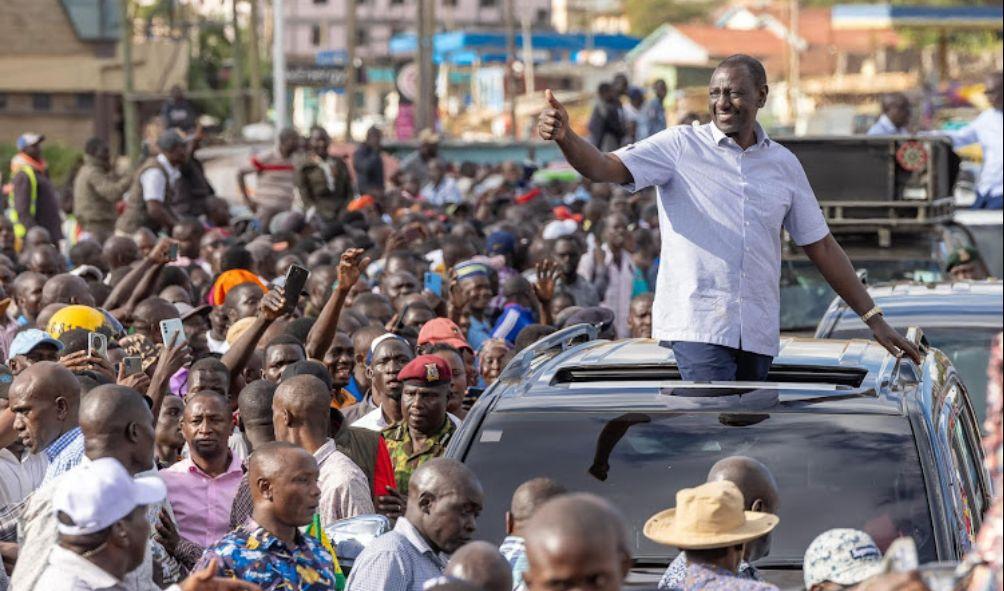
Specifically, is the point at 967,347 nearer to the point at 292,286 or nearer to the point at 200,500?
the point at 292,286

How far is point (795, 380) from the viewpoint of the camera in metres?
6.29

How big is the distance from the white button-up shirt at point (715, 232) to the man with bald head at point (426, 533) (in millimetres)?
1290

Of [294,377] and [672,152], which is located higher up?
[672,152]

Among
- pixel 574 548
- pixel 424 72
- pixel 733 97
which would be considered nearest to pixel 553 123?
pixel 733 97

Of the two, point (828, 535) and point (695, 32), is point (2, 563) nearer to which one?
point (828, 535)

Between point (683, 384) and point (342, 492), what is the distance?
1.35 m

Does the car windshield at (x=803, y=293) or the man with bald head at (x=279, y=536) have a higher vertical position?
the man with bald head at (x=279, y=536)

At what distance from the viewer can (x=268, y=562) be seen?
5516 mm

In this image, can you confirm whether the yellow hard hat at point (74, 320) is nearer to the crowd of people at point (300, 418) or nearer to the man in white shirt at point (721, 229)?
the crowd of people at point (300, 418)

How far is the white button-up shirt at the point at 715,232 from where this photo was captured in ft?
21.1

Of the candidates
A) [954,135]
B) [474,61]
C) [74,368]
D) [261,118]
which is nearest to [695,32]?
[474,61]

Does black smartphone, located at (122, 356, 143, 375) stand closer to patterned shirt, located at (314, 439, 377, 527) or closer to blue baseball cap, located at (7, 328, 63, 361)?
blue baseball cap, located at (7, 328, 63, 361)

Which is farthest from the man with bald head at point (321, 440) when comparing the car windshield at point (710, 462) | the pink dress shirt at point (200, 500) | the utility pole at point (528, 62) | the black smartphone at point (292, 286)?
the utility pole at point (528, 62)

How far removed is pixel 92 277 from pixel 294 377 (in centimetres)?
631
